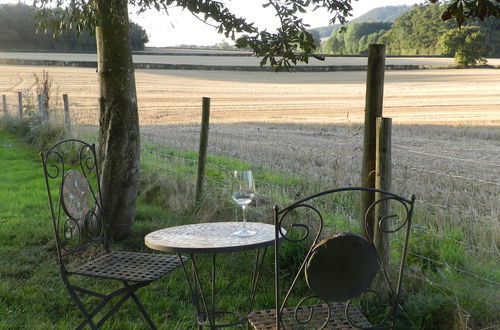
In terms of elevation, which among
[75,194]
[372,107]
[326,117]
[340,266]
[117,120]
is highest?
[372,107]

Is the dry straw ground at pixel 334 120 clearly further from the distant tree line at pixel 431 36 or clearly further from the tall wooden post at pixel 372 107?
the distant tree line at pixel 431 36

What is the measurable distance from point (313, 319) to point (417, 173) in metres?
5.64

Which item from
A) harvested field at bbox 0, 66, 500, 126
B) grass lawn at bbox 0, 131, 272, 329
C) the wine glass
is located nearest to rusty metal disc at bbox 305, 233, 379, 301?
the wine glass

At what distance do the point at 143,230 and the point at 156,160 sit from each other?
2.59 meters

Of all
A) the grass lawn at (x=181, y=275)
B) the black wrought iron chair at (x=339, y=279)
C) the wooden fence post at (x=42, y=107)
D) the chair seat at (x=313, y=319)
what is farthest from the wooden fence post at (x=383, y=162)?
the wooden fence post at (x=42, y=107)

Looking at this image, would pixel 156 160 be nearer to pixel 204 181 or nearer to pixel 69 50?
pixel 204 181

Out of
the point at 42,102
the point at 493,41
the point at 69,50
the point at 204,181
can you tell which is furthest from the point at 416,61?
the point at 204,181

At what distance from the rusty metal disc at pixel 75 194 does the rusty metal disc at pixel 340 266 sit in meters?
1.92

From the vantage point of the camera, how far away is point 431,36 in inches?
2146

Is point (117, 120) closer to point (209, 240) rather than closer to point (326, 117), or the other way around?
point (209, 240)

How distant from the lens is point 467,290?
3.38 meters

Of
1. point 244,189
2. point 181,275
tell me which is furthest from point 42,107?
point 244,189

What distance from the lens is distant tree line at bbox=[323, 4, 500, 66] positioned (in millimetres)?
47656

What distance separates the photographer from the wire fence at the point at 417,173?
14.0 ft
